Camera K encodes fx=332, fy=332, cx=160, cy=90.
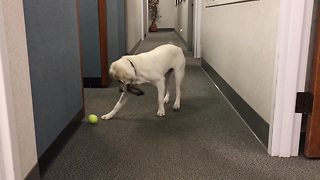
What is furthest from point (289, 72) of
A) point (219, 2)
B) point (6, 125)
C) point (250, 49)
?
point (219, 2)

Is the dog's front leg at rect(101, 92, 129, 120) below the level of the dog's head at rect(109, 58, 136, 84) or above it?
below

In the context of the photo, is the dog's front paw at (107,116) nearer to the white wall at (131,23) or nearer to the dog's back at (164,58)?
the dog's back at (164,58)

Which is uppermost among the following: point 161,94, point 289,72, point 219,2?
point 219,2

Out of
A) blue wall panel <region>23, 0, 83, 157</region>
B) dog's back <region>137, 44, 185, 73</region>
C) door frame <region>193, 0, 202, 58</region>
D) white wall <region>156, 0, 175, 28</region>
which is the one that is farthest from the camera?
white wall <region>156, 0, 175, 28</region>

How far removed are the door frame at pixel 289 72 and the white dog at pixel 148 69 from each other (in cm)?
80

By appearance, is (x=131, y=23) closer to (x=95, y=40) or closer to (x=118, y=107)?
(x=95, y=40)

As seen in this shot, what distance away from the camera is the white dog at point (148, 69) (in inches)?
74.0

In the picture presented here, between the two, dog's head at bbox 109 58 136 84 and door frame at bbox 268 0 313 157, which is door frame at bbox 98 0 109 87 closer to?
dog's head at bbox 109 58 136 84

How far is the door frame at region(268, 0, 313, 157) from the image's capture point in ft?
4.47

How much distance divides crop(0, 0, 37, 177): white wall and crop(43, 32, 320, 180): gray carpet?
25 cm

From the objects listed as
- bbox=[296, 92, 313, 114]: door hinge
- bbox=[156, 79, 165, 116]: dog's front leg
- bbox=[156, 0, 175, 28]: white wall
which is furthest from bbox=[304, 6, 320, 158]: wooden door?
bbox=[156, 0, 175, 28]: white wall

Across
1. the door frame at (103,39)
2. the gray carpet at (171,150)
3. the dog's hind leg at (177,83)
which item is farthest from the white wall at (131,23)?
the gray carpet at (171,150)

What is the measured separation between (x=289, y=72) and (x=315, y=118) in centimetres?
24

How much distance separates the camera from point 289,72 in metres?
1.42
